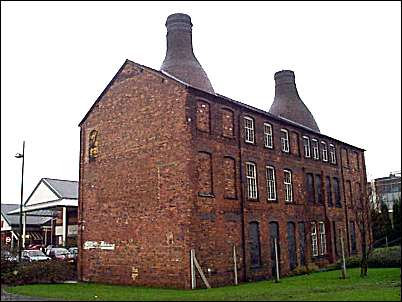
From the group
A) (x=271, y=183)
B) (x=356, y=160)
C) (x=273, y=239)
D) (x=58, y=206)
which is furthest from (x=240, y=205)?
(x=58, y=206)

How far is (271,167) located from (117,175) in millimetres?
8706

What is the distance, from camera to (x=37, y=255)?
36625 mm

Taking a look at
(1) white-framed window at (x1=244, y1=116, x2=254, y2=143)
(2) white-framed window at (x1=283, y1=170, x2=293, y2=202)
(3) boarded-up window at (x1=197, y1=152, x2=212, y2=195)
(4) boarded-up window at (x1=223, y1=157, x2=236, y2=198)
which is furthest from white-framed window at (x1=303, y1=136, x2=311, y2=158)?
(3) boarded-up window at (x1=197, y1=152, x2=212, y2=195)

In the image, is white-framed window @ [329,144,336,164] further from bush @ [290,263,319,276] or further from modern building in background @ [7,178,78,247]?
modern building in background @ [7,178,78,247]

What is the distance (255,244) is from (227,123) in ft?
20.9

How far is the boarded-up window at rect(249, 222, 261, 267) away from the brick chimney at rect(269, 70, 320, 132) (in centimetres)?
1590

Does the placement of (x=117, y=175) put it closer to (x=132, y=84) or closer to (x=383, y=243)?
(x=132, y=84)

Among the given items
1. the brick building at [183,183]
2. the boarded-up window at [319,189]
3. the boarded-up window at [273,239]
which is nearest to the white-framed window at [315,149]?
the boarded-up window at [319,189]

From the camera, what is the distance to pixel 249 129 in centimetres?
2689

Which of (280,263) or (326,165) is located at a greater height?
(326,165)

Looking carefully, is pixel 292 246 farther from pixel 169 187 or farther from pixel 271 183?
pixel 169 187

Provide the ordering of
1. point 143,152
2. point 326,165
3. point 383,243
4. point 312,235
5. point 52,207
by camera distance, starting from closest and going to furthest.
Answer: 1. point 143,152
2. point 312,235
3. point 326,165
4. point 383,243
5. point 52,207

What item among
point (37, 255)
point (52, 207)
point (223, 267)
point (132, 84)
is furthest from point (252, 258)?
point (52, 207)

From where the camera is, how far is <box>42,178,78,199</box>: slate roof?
56066 mm
